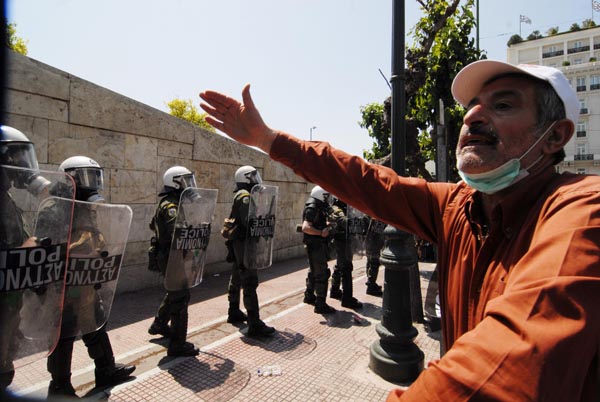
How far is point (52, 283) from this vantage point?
2.23 metres

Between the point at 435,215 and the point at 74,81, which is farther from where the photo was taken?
the point at 74,81

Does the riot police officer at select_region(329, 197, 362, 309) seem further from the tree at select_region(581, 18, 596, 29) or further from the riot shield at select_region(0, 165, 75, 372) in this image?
the tree at select_region(581, 18, 596, 29)

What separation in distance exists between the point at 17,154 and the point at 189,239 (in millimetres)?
1911

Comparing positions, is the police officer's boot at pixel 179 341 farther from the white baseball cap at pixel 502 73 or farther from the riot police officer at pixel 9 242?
the white baseball cap at pixel 502 73

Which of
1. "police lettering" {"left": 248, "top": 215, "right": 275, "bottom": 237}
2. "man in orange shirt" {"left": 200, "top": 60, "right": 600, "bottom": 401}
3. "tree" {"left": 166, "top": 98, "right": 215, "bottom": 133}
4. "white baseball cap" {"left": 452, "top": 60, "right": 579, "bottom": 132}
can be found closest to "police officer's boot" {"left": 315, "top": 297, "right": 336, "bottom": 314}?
"police lettering" {"left": 248, "top": 215, "right": 275, "bottom": 237}

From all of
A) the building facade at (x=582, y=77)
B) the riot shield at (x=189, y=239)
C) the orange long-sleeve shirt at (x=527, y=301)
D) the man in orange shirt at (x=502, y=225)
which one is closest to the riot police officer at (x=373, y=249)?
the riot shield at (x=189, y=239)

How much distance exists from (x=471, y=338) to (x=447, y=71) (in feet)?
25.3

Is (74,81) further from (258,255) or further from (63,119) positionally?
(258,255)

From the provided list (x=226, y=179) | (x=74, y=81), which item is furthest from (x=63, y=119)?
(x=226, y=179)

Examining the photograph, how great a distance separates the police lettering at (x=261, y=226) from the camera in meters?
4.83

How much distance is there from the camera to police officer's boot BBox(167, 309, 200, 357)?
3.92 meters

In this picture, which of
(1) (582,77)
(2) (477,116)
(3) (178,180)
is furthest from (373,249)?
(1) (582,77)

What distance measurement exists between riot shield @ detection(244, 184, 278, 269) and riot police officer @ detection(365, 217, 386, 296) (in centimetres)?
243

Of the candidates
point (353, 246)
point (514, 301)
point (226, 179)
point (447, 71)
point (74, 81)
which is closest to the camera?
point (514, 301)
